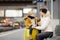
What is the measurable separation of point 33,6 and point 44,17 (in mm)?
27785

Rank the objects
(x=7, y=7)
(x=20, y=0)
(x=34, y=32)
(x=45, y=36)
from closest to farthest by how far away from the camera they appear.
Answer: (x=45, y=36), (x=34, y=32), (x=20, y=0), (x=7, y=7)

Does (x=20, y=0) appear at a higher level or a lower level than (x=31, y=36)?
higher

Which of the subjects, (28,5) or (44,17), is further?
(28,5)

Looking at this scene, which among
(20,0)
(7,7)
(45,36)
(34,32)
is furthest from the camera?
(7,7)

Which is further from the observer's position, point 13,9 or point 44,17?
point 13,9

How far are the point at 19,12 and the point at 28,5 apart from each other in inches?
99.1

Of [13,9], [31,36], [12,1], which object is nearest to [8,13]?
[13,9]

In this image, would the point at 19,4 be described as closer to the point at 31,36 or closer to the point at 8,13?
the point at 8,13

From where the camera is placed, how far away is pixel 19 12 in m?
35.4

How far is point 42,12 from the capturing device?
21.2 ft

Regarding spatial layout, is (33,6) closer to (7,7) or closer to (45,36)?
(7,7)

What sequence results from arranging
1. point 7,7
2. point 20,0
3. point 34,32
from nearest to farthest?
point 34,32
point 20,0
point 7,7

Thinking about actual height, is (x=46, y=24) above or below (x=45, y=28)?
above

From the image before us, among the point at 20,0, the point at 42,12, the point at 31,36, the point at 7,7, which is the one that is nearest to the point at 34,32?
the point at 31,36
